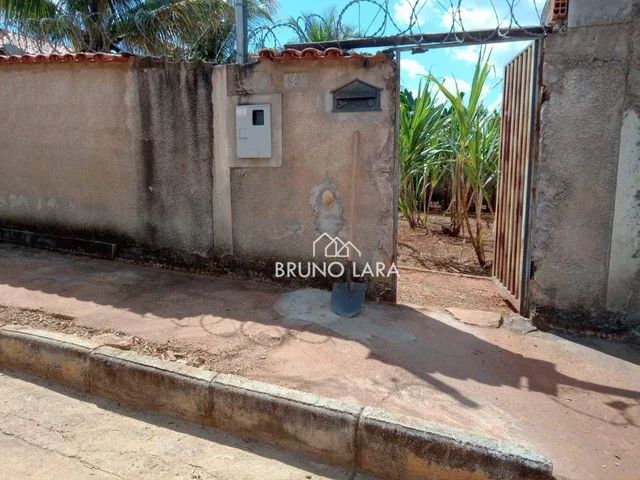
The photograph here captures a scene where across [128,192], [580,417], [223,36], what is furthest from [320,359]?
[223,36]

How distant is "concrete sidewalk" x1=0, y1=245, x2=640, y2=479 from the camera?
2.62 metres

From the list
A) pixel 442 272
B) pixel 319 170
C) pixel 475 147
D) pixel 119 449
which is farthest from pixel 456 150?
pixel 119 449

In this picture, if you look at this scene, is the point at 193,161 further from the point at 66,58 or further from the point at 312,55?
the point at 66,58

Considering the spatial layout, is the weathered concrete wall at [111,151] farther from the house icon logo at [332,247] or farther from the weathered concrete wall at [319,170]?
the house icon logo at [332,247]

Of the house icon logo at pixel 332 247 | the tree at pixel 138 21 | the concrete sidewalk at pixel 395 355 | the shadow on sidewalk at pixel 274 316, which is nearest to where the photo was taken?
the concrete sidewalk at pixel 395 355

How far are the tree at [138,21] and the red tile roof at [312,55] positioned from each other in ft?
26.5

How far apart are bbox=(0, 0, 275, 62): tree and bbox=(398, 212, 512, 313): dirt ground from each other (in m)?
7.45

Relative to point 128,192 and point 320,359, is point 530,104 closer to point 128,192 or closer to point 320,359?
point 320,359

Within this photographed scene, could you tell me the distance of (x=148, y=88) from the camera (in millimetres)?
4898

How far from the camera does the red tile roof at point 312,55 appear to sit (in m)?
4.04

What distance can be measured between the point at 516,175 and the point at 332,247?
1.85 m

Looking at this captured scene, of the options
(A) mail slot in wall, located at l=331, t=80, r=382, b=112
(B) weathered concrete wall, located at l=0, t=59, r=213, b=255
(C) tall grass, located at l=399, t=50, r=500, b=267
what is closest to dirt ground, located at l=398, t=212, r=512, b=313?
(C) tall grass, located at l=399, t=50, r=500, b=267

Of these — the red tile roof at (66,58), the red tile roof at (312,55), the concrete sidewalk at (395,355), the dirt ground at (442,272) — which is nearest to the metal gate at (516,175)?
the dirt ground at (442,272)

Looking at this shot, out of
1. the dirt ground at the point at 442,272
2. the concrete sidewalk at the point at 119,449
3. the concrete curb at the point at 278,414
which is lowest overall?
the concrete sidewalk at the point at 119,449
